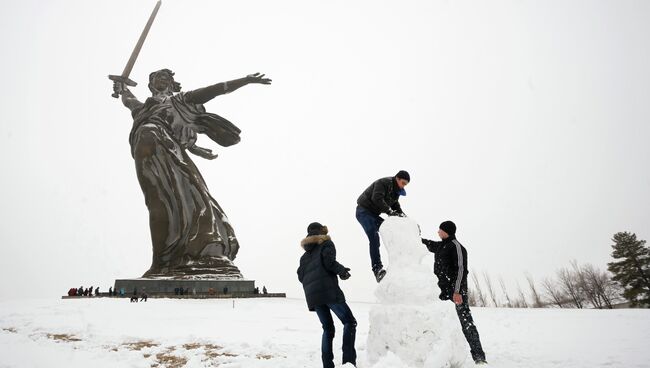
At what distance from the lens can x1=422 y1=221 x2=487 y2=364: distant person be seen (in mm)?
4070

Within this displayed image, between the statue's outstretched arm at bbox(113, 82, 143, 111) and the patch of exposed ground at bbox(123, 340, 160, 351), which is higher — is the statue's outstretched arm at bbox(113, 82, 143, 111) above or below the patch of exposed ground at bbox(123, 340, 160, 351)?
above

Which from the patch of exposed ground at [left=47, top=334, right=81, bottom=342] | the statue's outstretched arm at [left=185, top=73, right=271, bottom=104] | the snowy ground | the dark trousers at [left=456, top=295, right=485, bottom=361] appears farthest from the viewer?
the statue's outstretched arm at [left=185, top=73, right=271, bottom=104]

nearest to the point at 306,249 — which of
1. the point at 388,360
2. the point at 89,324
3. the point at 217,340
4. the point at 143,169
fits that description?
the point at 388,360

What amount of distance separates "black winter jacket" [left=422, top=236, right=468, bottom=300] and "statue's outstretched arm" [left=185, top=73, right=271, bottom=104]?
15.4 m

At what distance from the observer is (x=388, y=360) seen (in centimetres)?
339

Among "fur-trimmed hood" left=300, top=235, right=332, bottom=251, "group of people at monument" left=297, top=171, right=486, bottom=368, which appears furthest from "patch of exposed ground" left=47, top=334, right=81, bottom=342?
"fur-trimmed hood" left=300, top=235, right=332, bottom=251

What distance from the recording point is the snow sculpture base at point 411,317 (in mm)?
3432

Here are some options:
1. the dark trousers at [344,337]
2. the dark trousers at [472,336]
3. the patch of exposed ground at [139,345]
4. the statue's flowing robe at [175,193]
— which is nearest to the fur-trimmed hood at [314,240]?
the dark trousers at [344,337]

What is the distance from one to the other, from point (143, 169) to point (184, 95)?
4.79 meters

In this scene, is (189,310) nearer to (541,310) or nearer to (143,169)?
(541,310)

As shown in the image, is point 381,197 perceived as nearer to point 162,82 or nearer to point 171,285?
point 171,285

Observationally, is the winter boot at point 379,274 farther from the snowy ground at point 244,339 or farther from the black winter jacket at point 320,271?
the snowy ground at point 244,339

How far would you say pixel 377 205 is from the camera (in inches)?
186

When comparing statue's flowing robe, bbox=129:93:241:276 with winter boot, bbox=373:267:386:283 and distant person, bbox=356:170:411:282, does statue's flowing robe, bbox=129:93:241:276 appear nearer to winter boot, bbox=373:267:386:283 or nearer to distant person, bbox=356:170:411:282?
distant person, bbox=356:170:411:282
